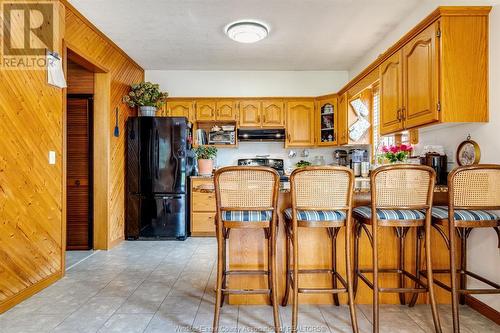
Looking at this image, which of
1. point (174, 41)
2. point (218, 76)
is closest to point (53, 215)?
point (174, 41)

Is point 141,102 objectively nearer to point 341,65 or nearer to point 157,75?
point 157,75

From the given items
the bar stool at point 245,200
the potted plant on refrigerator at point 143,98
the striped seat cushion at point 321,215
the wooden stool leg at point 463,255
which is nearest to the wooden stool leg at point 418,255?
the wooden stool leg at point 463,255

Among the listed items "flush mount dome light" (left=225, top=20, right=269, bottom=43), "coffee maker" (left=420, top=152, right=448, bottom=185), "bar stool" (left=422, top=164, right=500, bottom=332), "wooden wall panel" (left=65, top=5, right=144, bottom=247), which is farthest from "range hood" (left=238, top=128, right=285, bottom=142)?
"bar stool" (left=422, top=164, right=500, bottom=332)

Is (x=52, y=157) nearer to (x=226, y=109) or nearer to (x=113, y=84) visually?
(x=113, y=84)

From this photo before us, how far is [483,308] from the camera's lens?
2117mm

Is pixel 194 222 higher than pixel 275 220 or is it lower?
lower

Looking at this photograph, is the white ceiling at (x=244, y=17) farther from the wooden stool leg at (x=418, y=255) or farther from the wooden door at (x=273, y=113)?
the wooden stool leg at (x=418, y=255)

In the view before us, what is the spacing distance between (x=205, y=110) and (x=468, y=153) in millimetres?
3715

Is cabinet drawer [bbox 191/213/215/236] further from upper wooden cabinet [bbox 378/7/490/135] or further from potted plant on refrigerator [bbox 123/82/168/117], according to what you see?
upper wooden cabinet [bbox 378/7/490/135]

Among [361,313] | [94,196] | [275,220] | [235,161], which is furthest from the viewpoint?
[235,161]

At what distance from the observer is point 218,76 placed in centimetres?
520

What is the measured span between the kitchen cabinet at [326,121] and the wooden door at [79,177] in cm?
335

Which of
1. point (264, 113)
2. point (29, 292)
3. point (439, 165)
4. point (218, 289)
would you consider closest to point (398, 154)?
point (439, 165)

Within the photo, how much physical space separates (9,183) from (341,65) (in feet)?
15.2
